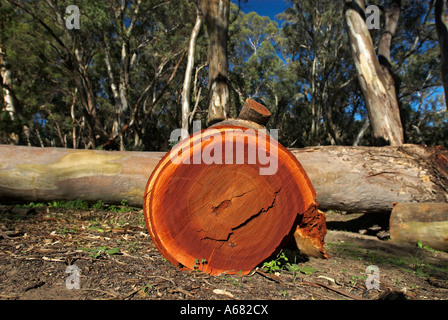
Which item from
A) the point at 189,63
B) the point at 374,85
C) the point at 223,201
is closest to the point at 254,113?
the point at 223,201

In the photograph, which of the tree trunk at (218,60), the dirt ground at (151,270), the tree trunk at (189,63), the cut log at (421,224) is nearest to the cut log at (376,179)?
the cut log at (421,224)

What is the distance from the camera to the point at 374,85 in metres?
6.49

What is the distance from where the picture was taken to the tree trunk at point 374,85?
6.13m

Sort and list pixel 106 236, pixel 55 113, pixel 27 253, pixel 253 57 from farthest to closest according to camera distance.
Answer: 1. pixel 55 113
2. pixel 253 57
3. pixel 106 236
4. pixel 27 253

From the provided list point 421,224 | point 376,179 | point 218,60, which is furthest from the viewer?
point 218,60

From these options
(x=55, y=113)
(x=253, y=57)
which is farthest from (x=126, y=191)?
(x=55, y=113)

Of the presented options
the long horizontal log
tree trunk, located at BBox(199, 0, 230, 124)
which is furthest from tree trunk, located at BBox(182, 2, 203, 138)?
the long horizontal log

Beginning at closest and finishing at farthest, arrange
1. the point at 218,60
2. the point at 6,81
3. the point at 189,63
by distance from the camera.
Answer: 1. the point at 218,60
2. the point at 189,63
3. the point at 6,81

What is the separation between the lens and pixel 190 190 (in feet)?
6.32

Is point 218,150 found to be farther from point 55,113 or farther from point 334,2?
point 55,113

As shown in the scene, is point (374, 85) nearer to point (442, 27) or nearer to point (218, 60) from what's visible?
point (218, 60)

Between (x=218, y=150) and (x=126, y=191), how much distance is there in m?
2.03

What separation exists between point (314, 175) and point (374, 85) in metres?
4.22
